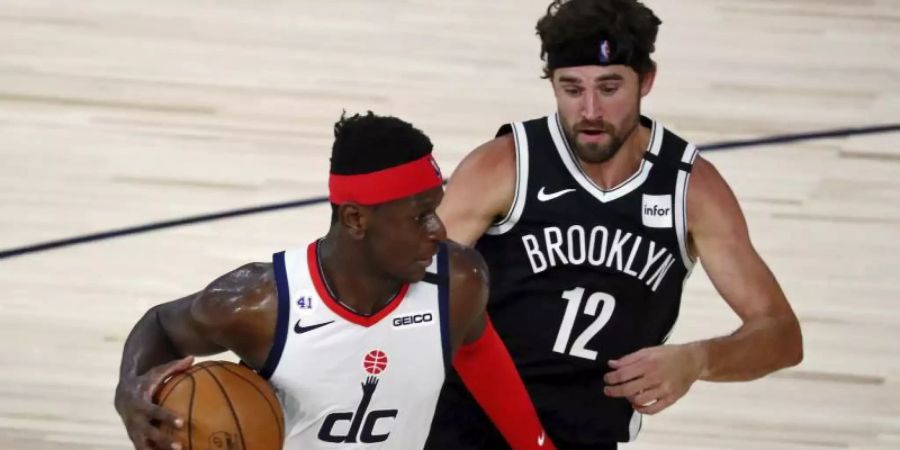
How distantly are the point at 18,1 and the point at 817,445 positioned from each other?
6016 mm

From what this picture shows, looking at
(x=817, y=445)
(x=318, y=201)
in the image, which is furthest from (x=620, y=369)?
(x=318, y=201)

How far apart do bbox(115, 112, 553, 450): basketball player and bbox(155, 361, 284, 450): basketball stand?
1.7 inches

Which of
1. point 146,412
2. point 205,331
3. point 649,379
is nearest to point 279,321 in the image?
point 205,331


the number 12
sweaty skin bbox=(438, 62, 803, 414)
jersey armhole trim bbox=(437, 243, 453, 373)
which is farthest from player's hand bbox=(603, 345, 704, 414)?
the number 12

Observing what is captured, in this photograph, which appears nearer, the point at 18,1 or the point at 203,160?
the point at 203,160

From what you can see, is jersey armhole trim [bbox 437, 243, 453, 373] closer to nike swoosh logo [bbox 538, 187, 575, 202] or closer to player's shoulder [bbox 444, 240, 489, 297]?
player's shoulder [bbox 444, 240, 489, 297]

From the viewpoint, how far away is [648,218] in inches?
180

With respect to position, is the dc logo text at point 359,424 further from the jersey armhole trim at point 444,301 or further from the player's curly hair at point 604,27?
the player's curly hair at point 604,27

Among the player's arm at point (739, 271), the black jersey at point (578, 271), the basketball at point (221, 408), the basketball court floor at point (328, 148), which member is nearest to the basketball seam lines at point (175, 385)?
the basketball at point (221, 408)

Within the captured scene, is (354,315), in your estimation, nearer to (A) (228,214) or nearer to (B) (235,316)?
(B) (235,316)

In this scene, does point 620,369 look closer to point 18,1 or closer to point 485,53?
point 485,53

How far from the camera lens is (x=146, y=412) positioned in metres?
3.51

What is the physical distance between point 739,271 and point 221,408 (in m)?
1.71

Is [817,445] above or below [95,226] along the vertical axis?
below
